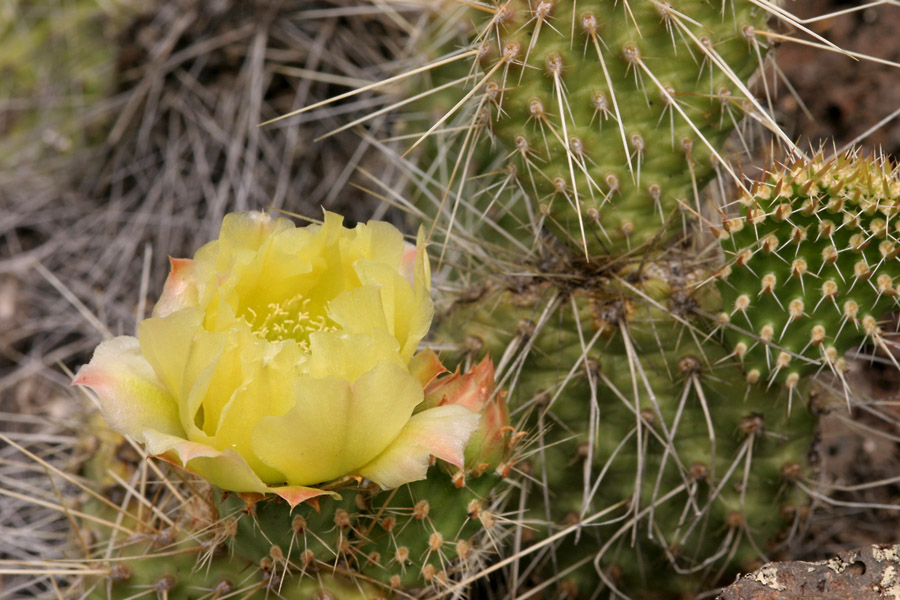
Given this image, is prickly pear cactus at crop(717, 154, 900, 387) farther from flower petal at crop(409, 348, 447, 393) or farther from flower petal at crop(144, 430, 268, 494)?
flower petal at crop(144, 430, 268, 494)

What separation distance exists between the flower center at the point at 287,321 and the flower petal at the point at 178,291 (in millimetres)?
62

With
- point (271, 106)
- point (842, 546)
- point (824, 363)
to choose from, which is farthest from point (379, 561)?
point (271, 106)

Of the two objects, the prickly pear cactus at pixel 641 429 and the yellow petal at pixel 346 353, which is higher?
the yellow petal at pixel 346 353

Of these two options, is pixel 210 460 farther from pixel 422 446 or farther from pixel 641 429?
pixel 641 429

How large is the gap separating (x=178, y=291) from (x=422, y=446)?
0.31 m

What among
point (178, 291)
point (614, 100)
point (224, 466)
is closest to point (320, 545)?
point (224, 466)

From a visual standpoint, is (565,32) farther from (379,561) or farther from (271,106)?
(271,106)

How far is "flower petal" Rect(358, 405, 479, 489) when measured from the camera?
822mm

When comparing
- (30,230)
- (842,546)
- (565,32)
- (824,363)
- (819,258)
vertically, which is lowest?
(842,546)

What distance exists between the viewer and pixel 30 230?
221 cm

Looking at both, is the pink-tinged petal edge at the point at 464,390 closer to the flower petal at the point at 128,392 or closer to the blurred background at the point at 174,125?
the flower petal at the point at 128,392

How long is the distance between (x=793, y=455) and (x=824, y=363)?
20 centimetres

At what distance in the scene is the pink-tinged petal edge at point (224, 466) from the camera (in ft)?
2.59

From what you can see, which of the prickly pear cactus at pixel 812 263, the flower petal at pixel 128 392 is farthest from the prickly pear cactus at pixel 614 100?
the flower petal at pixel 128 392
